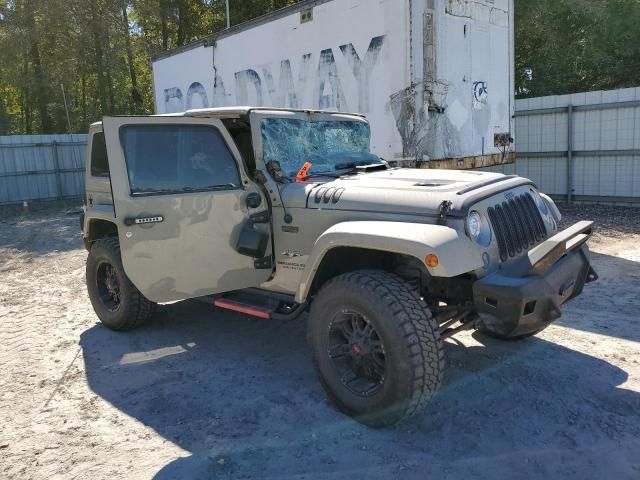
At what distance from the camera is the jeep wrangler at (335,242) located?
124 inches

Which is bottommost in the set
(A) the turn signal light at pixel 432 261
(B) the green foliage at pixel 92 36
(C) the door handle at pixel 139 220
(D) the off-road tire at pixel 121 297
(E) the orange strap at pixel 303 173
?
(D) the off-road tire at pixel 121 297

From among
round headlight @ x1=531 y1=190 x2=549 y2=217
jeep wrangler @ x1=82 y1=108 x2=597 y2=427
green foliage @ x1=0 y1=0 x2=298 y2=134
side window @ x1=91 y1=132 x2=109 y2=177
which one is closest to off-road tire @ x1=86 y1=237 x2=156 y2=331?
jeep wrangler @ x1=82 y1=108 x2=597 y2=427

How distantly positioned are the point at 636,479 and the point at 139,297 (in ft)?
12.9

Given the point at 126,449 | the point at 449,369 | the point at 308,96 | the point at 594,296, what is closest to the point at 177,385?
the point at 126,449

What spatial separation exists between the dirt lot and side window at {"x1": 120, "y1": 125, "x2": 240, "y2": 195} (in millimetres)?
1412

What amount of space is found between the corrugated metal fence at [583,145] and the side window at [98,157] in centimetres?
754

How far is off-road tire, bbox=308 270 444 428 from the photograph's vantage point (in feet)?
10.1

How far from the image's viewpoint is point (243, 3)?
2266 centimetres

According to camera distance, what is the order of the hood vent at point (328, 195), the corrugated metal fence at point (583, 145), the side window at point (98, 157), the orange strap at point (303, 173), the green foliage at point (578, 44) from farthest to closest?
1. the green foliage at point (578, 44)
2. the corrugated metal fence at point (583, 145)
3. the side window at point (98, 157)
4. the orange strap at point (303, 173)
5. the hood vent at point (328, 195)

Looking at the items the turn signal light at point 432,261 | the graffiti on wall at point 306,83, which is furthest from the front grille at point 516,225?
the graffiti on wall at point 306,83

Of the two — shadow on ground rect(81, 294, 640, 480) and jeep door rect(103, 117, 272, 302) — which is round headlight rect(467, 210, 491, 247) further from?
jeep door rect(103, 117, 272, 302)

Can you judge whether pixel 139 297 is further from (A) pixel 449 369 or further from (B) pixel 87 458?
(A) pixel 449 369

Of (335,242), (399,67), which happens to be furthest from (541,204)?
(399,67)

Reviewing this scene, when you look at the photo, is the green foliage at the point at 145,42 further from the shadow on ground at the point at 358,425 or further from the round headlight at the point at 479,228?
the round headlight at the point at 479,228
